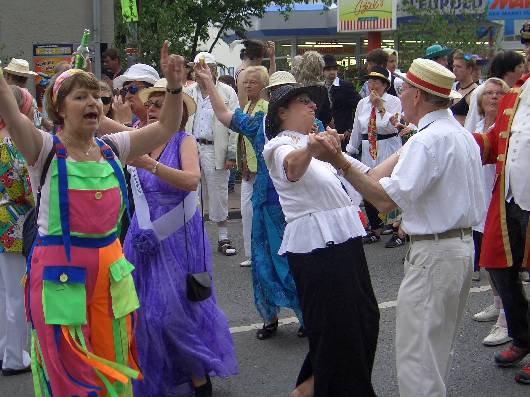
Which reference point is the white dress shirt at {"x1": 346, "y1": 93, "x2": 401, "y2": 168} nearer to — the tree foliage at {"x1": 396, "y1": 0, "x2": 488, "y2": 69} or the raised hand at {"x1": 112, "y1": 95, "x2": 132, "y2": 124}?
the raised hand at {"x1": 112, "y1": 95, "x2": 132, "y2": 124}

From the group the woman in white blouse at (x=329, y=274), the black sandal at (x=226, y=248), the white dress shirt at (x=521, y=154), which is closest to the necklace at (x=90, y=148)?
the woman in white blouse at (x=329, y=274)

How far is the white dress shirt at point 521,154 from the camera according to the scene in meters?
5.07

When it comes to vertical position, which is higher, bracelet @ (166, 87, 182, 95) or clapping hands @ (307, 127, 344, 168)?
bracelet @ (166, 87, 182, 95)

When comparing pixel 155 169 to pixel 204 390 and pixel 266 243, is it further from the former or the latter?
pixel 266 243

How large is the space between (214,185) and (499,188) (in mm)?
4752

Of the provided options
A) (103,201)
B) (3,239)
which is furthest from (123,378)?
(3,239)

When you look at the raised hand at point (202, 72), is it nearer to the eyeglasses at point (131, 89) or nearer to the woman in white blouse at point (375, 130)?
the eyeglasses at point (131, 89)

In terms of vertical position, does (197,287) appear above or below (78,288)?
below

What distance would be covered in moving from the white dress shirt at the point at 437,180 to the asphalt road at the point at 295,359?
1.60 m

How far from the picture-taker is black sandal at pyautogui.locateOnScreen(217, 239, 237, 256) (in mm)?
9367

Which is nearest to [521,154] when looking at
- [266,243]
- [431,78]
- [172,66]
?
[431,78]

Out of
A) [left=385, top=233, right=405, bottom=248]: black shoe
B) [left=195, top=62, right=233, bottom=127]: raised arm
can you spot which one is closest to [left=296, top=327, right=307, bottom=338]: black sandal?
[left=195, top=62, right=233, bottom=127]: raised arm

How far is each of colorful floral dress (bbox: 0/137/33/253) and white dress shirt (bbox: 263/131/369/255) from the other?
194cm

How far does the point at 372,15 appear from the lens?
22938mm
